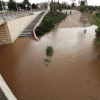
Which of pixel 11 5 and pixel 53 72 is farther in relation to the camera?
pixel 11 5

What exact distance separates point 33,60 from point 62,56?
3.20 m

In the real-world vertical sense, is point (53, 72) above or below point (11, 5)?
below

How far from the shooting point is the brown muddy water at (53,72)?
277 inches

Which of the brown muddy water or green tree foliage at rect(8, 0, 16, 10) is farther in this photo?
green tree foliage at rect(8, 0, 16, 10)

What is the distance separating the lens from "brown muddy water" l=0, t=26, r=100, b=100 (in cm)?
703

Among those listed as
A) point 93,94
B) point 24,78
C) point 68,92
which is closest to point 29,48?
point 24,78

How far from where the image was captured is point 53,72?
899 cm

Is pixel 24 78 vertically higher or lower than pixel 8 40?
lower

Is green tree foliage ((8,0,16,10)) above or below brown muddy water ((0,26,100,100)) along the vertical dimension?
above

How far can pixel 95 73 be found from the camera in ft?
29.1

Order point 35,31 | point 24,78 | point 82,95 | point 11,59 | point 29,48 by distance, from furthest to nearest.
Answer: point 35,31
point 29,48
point 11,59
point 24,78
point 82,95

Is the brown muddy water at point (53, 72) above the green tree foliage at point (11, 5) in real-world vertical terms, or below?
below

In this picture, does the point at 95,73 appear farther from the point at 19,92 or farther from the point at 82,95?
the point at 19,92

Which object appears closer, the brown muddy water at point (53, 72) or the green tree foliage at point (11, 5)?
the brown muddy water at point (53, 72)
